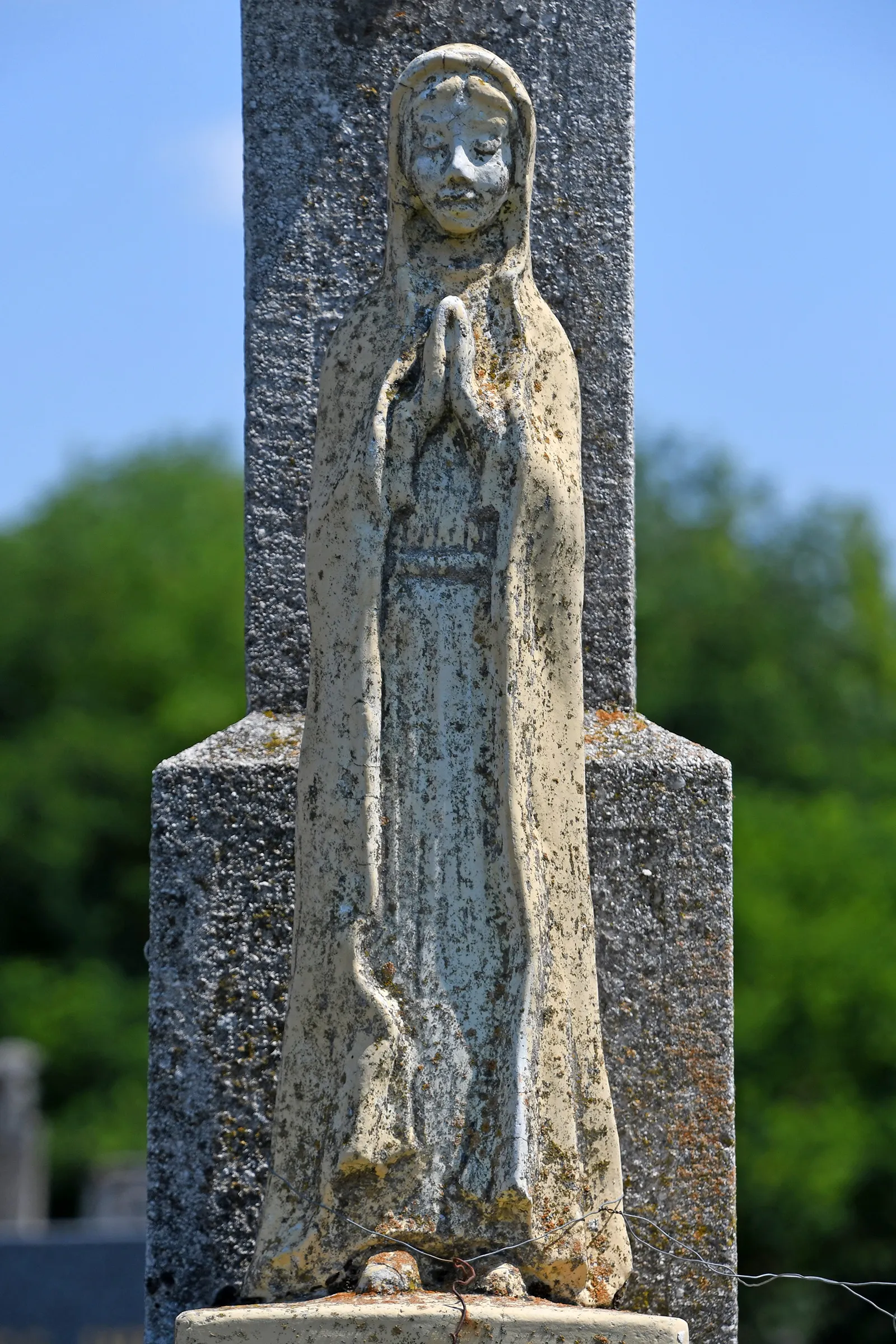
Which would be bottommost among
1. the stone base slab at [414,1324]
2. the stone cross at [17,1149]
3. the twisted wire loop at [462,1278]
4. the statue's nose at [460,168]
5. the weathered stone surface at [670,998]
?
the stone cross at [17,1149]

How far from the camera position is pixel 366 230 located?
6.29m

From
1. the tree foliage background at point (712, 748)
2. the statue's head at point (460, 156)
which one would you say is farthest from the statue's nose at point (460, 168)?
the tree foliage background at point (712, 748)

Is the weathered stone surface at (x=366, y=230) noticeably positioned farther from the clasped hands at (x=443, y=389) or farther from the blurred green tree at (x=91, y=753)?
the blurred green tree at (x=91, y=753)

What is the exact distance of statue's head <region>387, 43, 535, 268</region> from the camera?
16.7 feet

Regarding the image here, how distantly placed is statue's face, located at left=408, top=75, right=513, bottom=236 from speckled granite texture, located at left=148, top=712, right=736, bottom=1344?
5.29ft

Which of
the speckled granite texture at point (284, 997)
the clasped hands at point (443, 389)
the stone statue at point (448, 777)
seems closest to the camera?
the stone statue at point (448, 777)

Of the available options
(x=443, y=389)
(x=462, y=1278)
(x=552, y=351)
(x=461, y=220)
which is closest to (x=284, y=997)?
(x=462, y=1278)

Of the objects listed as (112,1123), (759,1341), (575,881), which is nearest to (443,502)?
(575,881)

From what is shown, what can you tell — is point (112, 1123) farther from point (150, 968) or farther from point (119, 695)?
point (150, 968)

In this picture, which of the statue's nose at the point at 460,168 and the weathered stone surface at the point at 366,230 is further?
the weathered stone surface at the point at 366,230

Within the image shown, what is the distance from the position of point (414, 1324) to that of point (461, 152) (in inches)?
105

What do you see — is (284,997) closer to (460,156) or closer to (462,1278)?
(462,1278)

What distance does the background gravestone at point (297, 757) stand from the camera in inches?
226

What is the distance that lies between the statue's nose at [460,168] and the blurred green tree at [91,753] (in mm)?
24045
